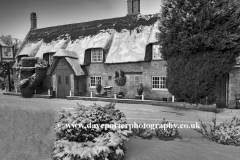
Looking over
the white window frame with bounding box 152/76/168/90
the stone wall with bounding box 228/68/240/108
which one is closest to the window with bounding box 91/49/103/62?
the white window frame with bounding box 152/76/168/90

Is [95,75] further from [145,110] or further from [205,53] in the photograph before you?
[205,53]

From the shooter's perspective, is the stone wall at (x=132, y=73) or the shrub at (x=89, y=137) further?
the stone wall at (x=132, y=73)

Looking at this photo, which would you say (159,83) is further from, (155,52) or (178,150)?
(178,150)

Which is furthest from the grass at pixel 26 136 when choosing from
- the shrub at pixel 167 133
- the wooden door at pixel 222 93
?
the wooden door at pixel 222 93

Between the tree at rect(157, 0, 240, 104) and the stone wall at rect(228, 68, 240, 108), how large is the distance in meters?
A: 3.21

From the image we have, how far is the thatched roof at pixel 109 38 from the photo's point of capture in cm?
1411

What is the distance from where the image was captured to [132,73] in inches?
562

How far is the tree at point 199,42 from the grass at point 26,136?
743 cm

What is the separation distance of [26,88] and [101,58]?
8.58 m

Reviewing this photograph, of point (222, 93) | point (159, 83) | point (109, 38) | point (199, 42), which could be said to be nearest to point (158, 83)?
point (159, 83)

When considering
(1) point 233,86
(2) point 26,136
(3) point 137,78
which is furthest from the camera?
(3) point 137,78

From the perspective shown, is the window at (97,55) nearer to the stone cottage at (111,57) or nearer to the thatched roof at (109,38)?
the stone cottage at (111,57)

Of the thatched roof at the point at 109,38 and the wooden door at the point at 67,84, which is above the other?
the thatched roof at the point at 109,38

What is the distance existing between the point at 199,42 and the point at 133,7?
1176 centimetres
